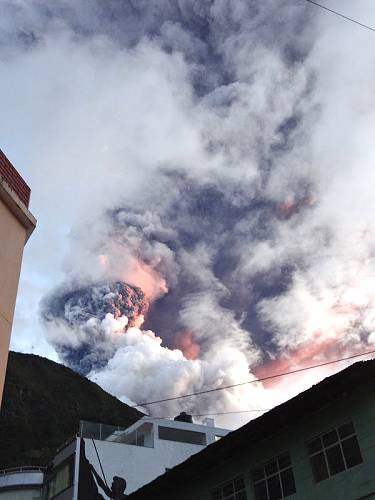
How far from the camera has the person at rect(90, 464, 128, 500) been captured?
1470 inches

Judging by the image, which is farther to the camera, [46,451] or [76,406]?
[76,406]

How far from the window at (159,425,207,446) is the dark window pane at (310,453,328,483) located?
3051cm

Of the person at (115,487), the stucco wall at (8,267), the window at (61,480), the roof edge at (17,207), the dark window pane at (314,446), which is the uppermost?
the window at (61,480)

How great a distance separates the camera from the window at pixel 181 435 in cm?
4441

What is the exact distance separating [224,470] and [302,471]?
3420 millimetres

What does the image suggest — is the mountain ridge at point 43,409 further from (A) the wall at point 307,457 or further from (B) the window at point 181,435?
(A) the wall at point 307,457

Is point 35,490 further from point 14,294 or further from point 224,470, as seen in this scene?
point 14,294

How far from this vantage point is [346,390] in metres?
14.7

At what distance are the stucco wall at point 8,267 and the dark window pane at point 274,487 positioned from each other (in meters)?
8.83

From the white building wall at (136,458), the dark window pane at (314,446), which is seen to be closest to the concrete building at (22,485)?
the white building wall at (136,458)

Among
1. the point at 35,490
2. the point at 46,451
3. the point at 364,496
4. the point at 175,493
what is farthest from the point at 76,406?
the point at 364,496

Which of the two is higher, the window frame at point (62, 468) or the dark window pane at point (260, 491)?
the window frame at point (62, 468)

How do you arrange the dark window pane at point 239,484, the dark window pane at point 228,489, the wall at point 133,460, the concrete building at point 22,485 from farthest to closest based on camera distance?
the concrete building at point 22,485 < the wall at point 133,460 < the dark window pane at point 228,489 < the dark window pane at point 239,484

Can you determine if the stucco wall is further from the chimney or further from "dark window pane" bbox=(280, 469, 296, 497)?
the chimney
